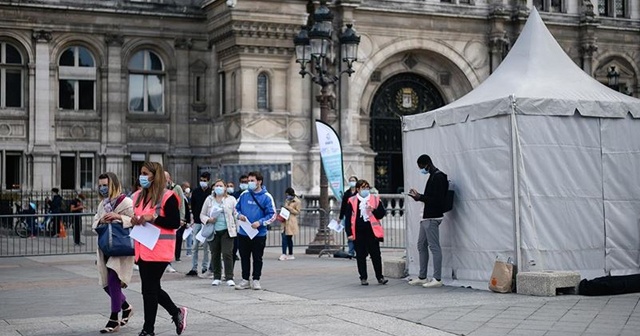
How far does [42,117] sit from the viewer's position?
3647 centimetres

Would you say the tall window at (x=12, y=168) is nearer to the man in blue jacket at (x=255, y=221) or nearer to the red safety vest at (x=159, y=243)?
the man in blue jacket at (x=255, y=221)

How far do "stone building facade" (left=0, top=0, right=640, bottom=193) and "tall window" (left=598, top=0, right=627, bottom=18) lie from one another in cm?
487

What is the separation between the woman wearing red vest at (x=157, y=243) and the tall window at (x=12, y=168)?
A: 2502cm

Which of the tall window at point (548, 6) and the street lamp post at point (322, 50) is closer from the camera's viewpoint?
the street lamp post at point (322, 50)

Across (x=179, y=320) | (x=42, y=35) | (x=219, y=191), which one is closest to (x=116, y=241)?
(x=179, y=320)

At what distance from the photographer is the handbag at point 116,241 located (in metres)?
12.7

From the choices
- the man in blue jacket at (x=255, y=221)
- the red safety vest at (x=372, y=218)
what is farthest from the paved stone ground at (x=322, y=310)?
the red safety vest at (x=372, y=218)

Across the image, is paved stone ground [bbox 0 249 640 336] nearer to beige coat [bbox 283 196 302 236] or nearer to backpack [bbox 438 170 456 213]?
backpack [bbox 438 170 456 213]

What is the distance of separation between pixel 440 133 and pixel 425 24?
2223cm

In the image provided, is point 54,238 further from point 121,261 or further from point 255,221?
point 121,261

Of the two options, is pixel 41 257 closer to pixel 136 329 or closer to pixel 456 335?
pixel 136 329

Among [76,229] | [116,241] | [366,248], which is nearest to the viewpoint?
[116,241]

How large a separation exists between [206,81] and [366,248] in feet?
70.6

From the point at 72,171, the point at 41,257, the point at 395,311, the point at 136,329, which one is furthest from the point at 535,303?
the point at 72,171
